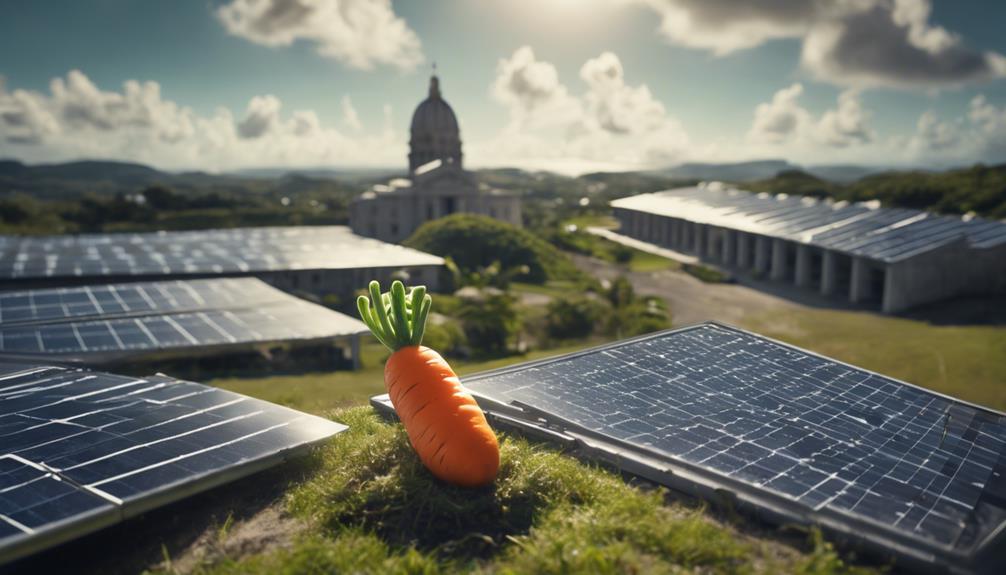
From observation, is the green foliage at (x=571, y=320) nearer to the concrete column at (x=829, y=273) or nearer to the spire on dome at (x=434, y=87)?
the concrete column at (x=829, y=273)

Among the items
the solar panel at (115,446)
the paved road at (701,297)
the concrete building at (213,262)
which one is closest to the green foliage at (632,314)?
the paved road at (701,297)

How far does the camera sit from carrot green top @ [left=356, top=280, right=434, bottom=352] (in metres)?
12.0

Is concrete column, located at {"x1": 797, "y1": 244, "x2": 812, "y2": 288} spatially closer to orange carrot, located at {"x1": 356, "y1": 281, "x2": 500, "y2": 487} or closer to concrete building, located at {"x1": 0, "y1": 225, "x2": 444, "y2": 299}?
concrete building, located at {"x1": 0, "y1": 225, "x2": 444, "y2": 299}

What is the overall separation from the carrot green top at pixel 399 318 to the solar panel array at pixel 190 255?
40.4 m

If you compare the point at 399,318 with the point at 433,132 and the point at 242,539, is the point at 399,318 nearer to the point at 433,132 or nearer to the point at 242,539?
the point at 242,539

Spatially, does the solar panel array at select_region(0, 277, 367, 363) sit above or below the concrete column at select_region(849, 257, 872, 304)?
above

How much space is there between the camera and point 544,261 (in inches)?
2793

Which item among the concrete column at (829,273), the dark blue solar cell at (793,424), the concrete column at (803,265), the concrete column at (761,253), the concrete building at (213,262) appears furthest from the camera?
the concrete column at (761,253)

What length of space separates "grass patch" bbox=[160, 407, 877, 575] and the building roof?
150 feet

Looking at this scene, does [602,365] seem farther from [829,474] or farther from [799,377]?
[829,474]

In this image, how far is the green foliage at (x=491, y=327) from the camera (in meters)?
41.7

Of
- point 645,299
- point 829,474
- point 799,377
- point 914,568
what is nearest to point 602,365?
point 799,377

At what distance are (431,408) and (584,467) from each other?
3137mm

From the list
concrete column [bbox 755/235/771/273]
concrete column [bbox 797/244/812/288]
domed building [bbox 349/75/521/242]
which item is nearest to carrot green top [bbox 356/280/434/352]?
concrete column [bbox 797/244/812/288]
